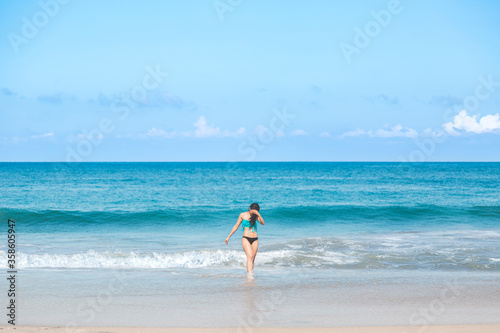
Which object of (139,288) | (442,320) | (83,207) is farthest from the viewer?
(83,207)

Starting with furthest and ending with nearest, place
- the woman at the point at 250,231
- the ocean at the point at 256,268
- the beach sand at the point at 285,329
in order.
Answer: the woman at the point at 250,231 < the ocean at the point at 256,268 < the beach sand at the point at 285,329

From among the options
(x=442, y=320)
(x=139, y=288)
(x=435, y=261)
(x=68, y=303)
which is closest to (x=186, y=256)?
(x=139, y=288)

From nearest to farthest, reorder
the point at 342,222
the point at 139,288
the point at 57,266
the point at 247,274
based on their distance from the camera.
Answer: the point at 139,288
the point at 247,274
the point at 57,266
the point at 342,222

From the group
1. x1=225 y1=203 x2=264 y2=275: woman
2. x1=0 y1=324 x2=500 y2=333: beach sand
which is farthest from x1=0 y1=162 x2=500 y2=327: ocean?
x1=225 y1=203 x2=264 y2=275: woman

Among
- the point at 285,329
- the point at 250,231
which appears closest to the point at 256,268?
the point at 250,231

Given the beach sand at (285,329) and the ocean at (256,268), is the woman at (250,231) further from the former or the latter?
the beach sand at (285,329)

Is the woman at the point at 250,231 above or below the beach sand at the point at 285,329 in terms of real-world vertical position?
above

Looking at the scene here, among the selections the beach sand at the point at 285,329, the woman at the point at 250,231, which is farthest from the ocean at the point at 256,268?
the woman at the point at 250,231

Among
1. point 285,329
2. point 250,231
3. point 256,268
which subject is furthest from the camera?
point 256,268

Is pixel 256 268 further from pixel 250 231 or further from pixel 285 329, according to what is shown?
pixel 285 329

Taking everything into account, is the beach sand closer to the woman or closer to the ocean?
the ocean

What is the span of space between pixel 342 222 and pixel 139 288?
1577cm

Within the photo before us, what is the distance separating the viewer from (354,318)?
7492 millimetres

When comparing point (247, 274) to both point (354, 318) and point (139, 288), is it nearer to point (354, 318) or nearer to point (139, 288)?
point (139, 288)
